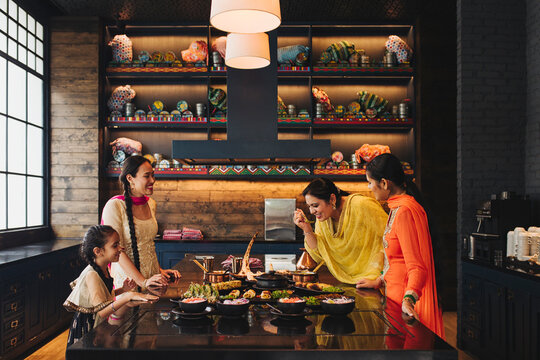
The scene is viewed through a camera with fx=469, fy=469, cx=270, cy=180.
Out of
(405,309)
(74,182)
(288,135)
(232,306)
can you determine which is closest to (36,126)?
(74,182)

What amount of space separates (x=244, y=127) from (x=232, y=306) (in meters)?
1.72

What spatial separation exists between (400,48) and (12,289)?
190 inches

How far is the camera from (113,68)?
5773 mm

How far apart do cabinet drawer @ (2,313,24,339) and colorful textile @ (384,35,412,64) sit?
4.86 metres

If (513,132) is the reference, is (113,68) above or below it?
above

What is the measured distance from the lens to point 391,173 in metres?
2.26

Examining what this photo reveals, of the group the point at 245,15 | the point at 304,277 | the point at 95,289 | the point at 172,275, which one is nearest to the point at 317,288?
the point at 304,277

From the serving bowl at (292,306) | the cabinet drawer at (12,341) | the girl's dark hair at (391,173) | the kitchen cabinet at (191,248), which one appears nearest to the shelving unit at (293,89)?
the kitchen cabinet at (191,248)

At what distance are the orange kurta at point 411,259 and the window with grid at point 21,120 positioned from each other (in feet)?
12.9

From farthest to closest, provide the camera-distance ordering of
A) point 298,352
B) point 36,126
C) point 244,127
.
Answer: point 36,126 < point 244,127 < point 298,352

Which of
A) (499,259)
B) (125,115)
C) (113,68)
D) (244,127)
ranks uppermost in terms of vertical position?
(113,68)

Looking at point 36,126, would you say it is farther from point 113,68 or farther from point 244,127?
point 244,127

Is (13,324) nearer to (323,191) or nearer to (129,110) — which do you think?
(323,191)

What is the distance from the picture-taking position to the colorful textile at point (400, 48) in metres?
5.71
